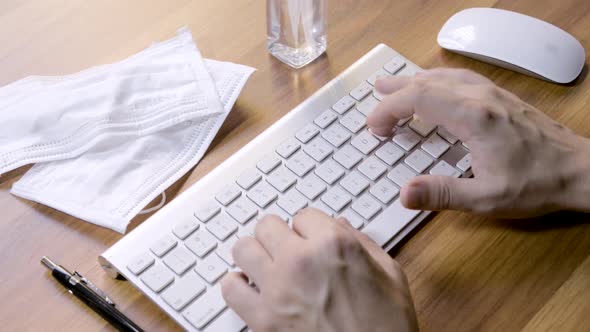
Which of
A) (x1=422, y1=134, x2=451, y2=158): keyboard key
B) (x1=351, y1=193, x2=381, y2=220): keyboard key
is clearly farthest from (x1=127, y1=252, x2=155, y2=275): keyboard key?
(x1=422, y1=134, x2=451, y2=158): keyboard key

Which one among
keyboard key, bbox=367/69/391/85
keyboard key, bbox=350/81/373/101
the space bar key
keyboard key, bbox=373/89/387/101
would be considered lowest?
the space bar key

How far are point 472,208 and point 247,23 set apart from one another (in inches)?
15.5

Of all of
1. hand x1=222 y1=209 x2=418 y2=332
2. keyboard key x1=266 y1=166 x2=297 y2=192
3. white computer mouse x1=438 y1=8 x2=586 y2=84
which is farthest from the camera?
white computer mouse x1=438 y1=8 x2=586 y2=84

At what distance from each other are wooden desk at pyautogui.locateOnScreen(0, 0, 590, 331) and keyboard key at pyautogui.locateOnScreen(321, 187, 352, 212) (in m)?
0.07

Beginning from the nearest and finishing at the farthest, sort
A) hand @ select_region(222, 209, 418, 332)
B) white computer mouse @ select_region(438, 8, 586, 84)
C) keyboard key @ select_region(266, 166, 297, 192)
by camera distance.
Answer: hand @ select_region(222, 209, 418, 332)
keyboard key @ select_region(266, 166, 297, 192)
white computer mouse @ select_region(438, 8, 586, 84)

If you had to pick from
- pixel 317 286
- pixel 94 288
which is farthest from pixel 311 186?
pixel 94 288

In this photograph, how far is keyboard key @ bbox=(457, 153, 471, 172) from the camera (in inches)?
27.3

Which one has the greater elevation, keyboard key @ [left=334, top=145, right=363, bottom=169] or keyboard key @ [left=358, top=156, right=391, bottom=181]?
keyboard key @ [left=334, top=145, right=363, bottom=169]

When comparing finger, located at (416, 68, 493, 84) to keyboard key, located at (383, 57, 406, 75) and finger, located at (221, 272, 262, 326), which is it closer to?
keyboard key, located at (383, 57, 406, 75)

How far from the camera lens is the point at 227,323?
0.59 metres

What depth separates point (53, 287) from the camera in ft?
2.14

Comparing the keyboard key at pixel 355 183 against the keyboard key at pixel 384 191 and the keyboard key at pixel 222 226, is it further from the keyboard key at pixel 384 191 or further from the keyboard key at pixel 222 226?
the keyboard key at pixel 222 226

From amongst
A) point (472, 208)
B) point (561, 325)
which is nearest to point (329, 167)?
point (472, 208)

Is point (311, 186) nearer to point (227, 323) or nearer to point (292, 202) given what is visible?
point (292, 202)
